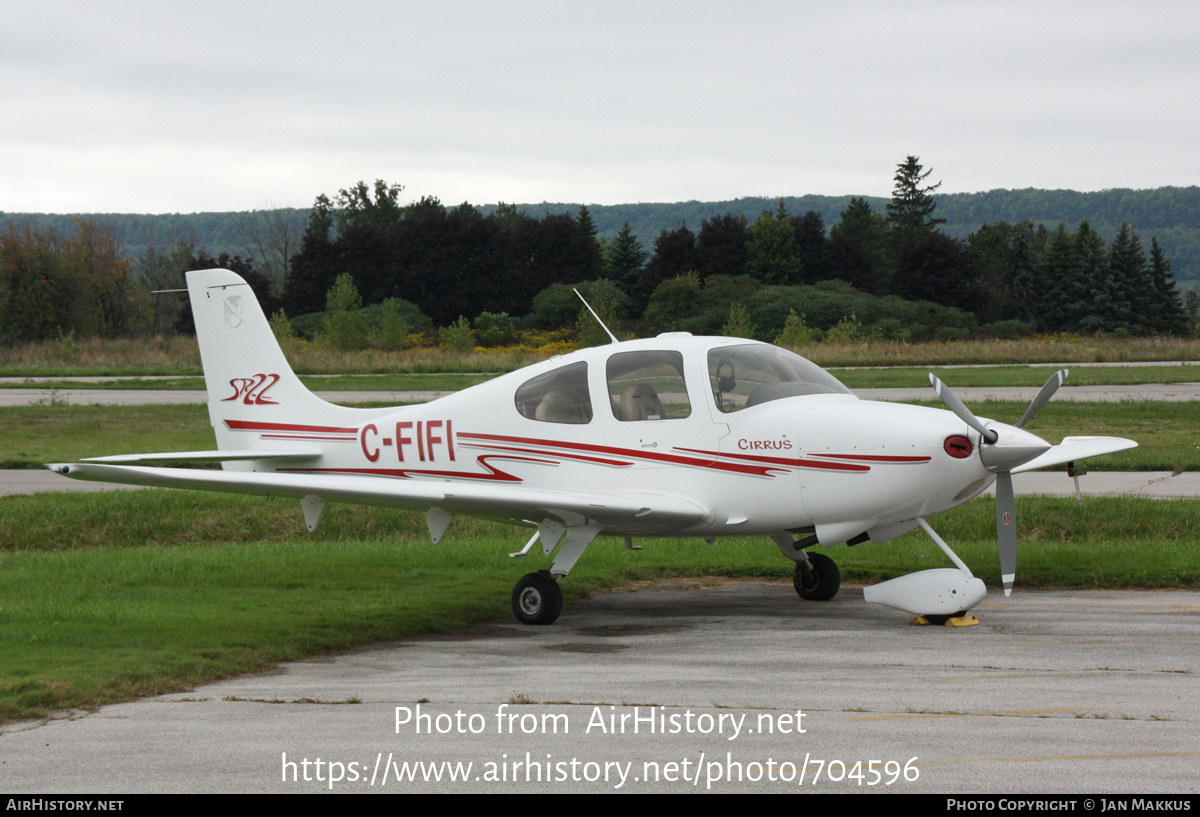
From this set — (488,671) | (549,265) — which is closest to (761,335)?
(549,265)

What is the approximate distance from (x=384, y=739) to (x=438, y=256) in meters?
95.6

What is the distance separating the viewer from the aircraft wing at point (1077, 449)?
9980mm

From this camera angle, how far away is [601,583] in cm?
1205

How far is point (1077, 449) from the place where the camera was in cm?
1043

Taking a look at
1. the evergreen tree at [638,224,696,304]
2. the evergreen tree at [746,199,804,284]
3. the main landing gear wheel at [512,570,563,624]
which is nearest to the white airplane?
the main landing gear wheel at [512,570,563,624]

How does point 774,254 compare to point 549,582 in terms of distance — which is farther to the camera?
point 774,254

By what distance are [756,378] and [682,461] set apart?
3.11 feet

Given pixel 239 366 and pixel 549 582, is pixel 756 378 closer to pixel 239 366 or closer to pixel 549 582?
pixel 549 582

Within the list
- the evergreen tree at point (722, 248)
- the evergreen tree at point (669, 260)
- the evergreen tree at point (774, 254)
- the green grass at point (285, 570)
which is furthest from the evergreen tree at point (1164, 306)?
the green grass at point (285, 570)

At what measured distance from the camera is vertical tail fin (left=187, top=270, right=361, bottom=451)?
1204cm

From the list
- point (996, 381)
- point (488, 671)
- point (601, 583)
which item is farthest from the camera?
point (996, 381)

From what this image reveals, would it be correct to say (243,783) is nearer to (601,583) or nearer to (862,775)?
(862,775)

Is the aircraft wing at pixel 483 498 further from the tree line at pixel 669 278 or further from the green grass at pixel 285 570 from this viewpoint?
the tree line at pixel 669 278

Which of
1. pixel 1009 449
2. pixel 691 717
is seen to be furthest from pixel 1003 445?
pixel 691 717
